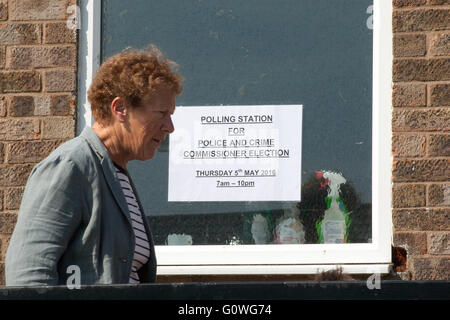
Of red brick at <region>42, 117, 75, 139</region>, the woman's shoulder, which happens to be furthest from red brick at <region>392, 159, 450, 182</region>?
the woman's shoulder

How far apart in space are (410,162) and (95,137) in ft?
7.20

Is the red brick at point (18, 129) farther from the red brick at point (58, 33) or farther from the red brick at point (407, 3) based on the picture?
the red brick at point (407, 3)

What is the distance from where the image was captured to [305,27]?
16.3ft

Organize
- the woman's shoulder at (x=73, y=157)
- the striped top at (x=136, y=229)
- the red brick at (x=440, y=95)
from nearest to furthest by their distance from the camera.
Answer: the woman's shoulder at (x=73, y=157) → the striped top at (x=136, y=229) → the red brick at (x=440, y=95)

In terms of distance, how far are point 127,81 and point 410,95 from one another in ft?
6.71

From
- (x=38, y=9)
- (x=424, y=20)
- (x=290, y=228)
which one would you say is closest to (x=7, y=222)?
(x=38, y=9)

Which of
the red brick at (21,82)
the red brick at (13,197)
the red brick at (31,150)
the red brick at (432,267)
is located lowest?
the red brick at (432,267)

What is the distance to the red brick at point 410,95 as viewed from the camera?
4652 mm

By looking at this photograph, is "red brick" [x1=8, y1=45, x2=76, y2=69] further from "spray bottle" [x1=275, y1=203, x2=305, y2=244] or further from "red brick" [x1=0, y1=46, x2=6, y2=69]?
"spray bottle" [x1=275, y1=203, x2=305, y2=244]

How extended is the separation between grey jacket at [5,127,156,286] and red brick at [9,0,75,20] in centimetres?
237

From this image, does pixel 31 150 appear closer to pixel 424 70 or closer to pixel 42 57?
pixel 42 57

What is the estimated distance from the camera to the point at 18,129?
4.98 m

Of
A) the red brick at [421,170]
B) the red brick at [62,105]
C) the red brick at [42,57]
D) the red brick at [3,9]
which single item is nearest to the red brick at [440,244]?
the red brick at [421,170]
